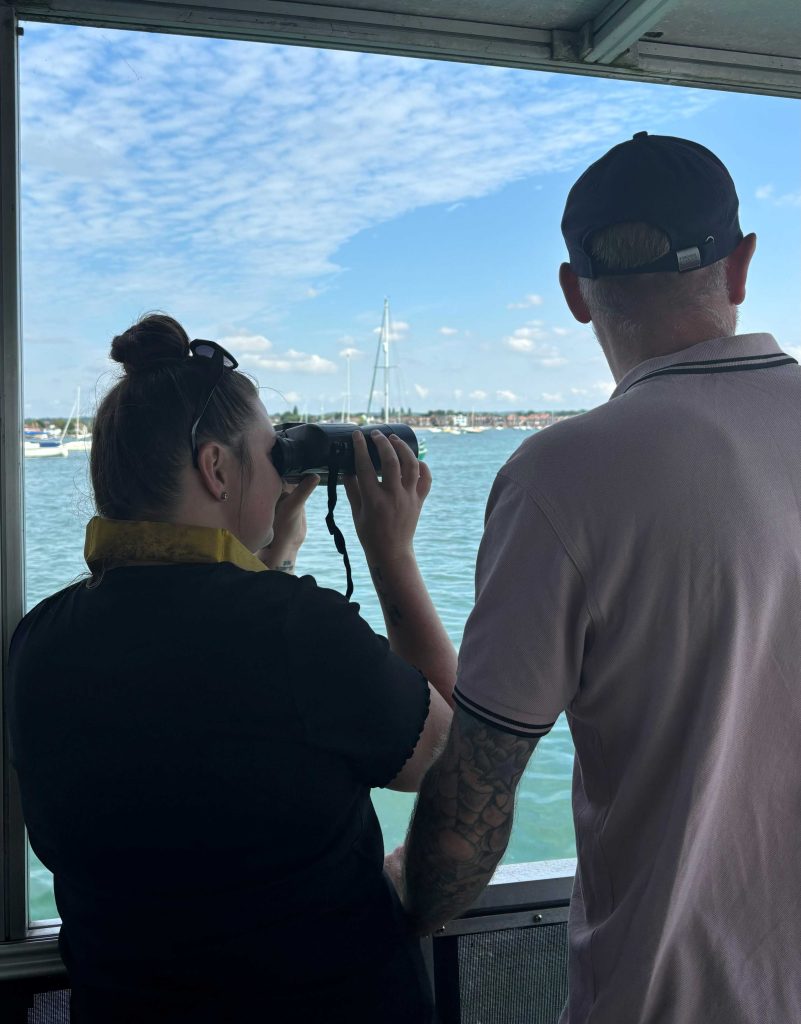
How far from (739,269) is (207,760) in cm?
67

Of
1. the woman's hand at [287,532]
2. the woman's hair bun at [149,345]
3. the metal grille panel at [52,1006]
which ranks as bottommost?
the metal grille panel at [52,1006]

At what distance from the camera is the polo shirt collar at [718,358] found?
0.74m

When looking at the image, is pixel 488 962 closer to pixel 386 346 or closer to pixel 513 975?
pixel 513 975

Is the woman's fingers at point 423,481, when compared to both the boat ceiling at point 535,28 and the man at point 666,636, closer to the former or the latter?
the man at point 666,636

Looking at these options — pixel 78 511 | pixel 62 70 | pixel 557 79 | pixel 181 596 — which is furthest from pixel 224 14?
pixel 181 596

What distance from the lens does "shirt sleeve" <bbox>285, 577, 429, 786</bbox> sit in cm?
79

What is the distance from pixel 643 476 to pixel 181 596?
0.43 meters

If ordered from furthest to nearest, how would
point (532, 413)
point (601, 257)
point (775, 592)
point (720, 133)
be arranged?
point (532, 413) < point (720, 133) < point (601, 257) < point (775, 592)

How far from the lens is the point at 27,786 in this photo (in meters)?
0.86

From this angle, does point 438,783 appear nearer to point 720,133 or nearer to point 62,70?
point 62,70

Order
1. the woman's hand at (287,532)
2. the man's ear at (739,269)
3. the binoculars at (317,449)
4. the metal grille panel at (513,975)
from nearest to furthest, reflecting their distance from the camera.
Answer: the man's ear at (739,269) < the binoculars at (317,449) < the woman's hand at (287,532) < the metal grille panel at (513,975)

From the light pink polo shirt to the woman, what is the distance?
0.16 metres

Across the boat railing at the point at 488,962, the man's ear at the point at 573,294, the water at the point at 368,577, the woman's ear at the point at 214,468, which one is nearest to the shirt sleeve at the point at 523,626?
the water at the point at 368,577

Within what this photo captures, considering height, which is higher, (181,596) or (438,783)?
(181,596)
